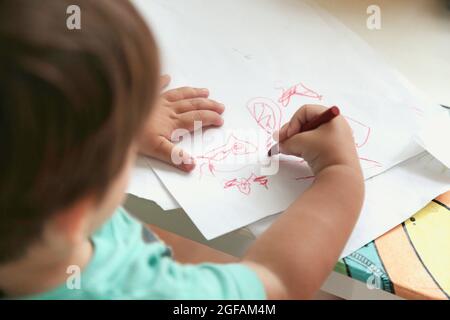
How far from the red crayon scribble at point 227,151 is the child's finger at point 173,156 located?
0.01 metres

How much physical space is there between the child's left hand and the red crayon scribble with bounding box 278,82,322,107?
64mm

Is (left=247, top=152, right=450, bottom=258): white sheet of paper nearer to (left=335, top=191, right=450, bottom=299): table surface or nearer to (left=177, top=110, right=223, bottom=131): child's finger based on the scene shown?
(left=335, top=191, right=450, bottom=299): table surface

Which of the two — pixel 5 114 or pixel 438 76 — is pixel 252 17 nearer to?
pixel 438 76

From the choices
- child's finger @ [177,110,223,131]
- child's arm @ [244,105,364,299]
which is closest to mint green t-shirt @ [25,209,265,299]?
child's arm @ [244,105,364,299]

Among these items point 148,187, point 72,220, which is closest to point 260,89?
point 148,187

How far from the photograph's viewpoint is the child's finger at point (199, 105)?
566mm

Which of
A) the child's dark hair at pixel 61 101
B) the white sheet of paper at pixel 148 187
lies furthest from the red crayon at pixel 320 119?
the child's dark hair at pixel 61 101

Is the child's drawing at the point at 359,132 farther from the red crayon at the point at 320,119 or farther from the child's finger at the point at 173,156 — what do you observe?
the child's finger at the point at 173,156

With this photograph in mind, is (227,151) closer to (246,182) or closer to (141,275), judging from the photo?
(246,182)

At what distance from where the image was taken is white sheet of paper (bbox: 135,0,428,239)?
0.51 metres

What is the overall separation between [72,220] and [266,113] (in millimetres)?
288

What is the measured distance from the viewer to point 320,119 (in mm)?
539

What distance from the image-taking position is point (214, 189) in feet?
1.68

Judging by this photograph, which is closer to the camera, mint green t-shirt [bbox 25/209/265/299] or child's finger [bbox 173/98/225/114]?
mint green t-shirt [bbox 25/209/265/299]
